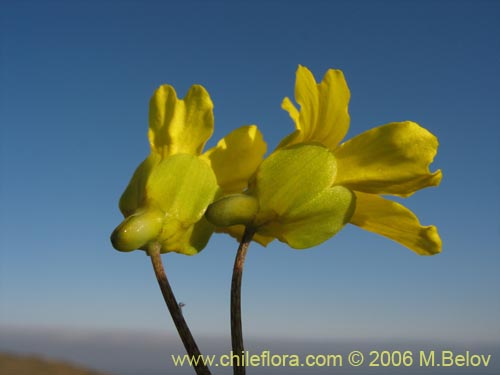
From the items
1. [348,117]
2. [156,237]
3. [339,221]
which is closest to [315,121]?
[348,117]

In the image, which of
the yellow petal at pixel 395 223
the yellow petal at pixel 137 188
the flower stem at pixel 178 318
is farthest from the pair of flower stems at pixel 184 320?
the yellow petal at pixel 395 223

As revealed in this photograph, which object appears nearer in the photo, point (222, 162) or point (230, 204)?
point (230, 204)

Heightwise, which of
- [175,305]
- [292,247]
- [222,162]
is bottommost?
[175,305]

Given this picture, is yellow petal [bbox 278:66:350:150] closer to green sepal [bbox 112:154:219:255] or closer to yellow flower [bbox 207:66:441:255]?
yellow flower [bbox 207:66:441:255]

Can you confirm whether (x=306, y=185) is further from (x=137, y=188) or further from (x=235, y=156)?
(x=137, y=188)

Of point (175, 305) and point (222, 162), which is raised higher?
point (222, 162)

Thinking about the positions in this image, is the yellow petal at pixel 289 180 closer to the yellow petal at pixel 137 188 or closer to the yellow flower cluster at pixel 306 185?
the yellow flower cluster at pixel 306 185

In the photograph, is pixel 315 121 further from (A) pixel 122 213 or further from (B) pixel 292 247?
(A) pixel 122 213
